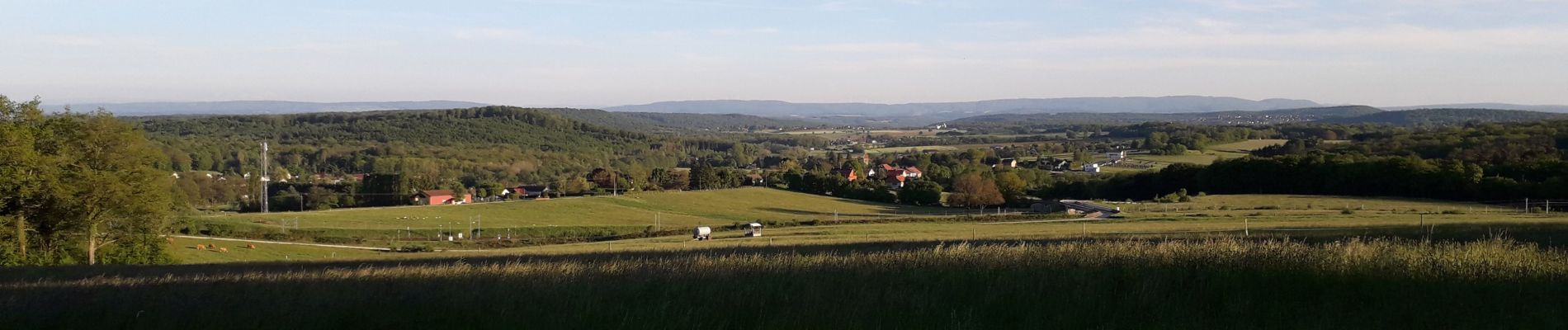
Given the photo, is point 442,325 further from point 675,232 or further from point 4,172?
point 675,232

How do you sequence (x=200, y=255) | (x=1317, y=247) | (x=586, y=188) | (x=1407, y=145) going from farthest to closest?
1. (x=586, y=188)
2. (x=1407, y=145)
3. (x=200, y=255)
4. (x=1317, y=247)

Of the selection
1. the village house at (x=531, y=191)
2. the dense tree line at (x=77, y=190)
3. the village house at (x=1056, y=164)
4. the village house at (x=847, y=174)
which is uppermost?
the dense tree line at (x=77, y=190)

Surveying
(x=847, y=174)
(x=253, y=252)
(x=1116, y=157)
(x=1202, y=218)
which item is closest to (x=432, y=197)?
(x=847, y=174)

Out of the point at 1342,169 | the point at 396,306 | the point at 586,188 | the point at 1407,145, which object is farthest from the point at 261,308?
the point at 1407,145

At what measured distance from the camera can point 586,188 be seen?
11288 cm

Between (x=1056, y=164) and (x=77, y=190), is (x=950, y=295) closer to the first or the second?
(x=77, y=190)

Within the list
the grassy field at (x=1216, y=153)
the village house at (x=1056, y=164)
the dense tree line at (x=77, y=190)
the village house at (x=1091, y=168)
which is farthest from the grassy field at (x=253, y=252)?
the village house at (x=1056, y=164)

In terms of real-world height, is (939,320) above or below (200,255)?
above

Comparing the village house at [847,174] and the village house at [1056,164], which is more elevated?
the village house at [1056,164]

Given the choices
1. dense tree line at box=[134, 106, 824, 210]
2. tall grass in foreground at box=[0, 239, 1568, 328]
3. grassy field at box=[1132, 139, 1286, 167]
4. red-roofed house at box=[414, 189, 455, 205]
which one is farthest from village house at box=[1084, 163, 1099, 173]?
tall grass in foreground at box=[0, 239, 1568, 328]

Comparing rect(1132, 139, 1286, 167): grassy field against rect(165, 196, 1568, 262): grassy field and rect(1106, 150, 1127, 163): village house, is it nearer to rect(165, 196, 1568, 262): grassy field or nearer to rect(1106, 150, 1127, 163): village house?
rect(1106, 150, 1127, 163): village house

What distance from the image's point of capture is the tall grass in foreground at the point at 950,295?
7.85 m

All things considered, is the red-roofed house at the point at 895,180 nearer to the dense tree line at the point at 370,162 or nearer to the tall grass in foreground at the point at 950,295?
the dense tree line at the point at 370,162

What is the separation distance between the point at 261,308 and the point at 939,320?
594 centimetres
